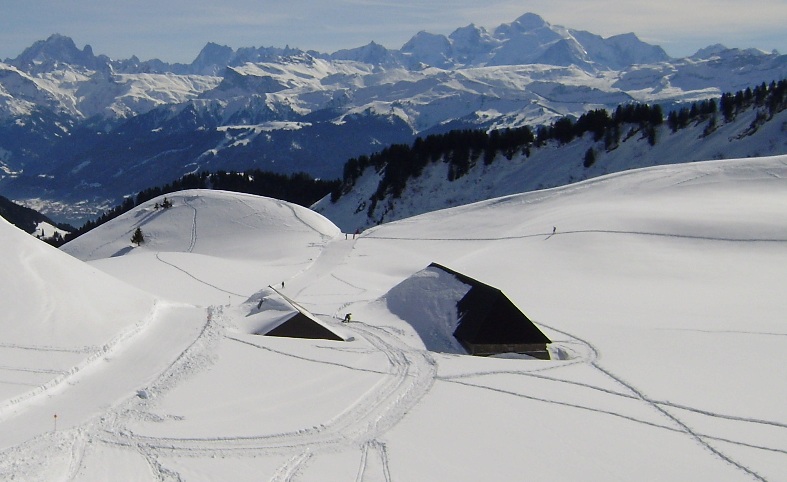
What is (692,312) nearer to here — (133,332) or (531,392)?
(531,392)

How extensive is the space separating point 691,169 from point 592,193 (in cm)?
1079

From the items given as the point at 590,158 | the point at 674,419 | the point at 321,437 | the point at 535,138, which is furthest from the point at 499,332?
the point at 535,138

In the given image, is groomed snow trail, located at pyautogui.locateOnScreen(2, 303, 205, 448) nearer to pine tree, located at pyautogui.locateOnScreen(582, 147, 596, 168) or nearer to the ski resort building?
the ski resort building

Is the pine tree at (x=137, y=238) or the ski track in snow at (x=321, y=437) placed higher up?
the ski track in snow at (x=321, y=437)

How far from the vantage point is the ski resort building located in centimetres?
3119

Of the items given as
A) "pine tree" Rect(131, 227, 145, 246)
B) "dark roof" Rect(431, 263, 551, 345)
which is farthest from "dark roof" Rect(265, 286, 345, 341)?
"pine tree" Rect(131, 227, 145, 246)

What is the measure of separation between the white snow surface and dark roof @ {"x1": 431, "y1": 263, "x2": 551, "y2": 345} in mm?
1199

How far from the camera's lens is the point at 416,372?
27.0 metres

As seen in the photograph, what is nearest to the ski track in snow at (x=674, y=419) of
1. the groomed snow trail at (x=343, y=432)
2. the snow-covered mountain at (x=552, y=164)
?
the groomed snow trail at (x=343, y=432)

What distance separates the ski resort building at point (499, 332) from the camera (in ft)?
102

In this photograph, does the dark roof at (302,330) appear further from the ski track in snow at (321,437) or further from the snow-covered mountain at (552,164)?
the snow-covered mountain at (552,164)

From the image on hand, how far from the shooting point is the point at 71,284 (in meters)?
31.4

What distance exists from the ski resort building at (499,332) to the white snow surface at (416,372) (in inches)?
41.2

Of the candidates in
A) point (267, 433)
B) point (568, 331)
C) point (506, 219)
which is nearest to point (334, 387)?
point (267, 433)
